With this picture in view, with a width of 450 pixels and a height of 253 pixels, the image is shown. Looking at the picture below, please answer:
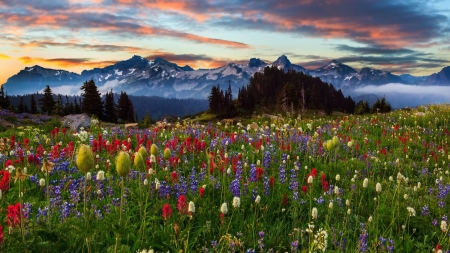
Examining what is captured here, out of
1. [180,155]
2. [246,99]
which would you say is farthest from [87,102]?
[246,99]

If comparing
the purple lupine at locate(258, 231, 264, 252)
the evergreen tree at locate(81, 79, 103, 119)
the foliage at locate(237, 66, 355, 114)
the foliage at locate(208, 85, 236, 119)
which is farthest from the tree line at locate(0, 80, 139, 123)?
the foliage at locate(237, 66, 355, 114)

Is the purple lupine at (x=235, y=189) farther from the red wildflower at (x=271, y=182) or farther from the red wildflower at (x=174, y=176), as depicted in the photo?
the red wildflower at (x=174, y=176)

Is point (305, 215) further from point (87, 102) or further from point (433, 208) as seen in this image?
point (87, 102)

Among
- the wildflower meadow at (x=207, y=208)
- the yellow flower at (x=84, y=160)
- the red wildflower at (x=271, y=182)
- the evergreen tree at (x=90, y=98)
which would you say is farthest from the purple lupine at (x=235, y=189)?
the evergreen tree at (x=90, y=98)

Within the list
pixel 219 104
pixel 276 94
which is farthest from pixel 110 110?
pixel 276 94

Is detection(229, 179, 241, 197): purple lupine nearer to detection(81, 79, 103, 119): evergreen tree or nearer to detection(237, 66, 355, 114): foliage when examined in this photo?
detection(81, 79, 103, 119): evergreen tree

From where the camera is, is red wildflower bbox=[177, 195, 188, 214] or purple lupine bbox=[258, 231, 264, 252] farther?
red wildflower bbox=[177, 195, 188, 214]

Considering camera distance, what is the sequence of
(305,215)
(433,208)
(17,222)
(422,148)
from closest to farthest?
1. (17,222)
2. (305,215)
3. (433,208)
4. (422,148)

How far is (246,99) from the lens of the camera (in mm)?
169375

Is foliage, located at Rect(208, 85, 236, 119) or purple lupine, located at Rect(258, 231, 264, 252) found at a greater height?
foliage, located at Rect(208, 85, 236, 119)

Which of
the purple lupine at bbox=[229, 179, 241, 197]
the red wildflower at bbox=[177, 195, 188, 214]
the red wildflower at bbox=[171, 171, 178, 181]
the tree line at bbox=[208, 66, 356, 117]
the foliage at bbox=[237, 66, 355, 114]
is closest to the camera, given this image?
the red wildflower at bbox=[177, 195, 188, 214]

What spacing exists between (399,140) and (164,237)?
31.1ft

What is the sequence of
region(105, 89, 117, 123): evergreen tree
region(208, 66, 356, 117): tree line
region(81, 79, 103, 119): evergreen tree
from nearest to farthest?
region(81, 79, 103, 119): evergreen tree → region(105, 89, 117, 123): evergreen tree → region(208, 66, 356, 117): tree line

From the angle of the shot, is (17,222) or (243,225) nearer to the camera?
(17,222)
